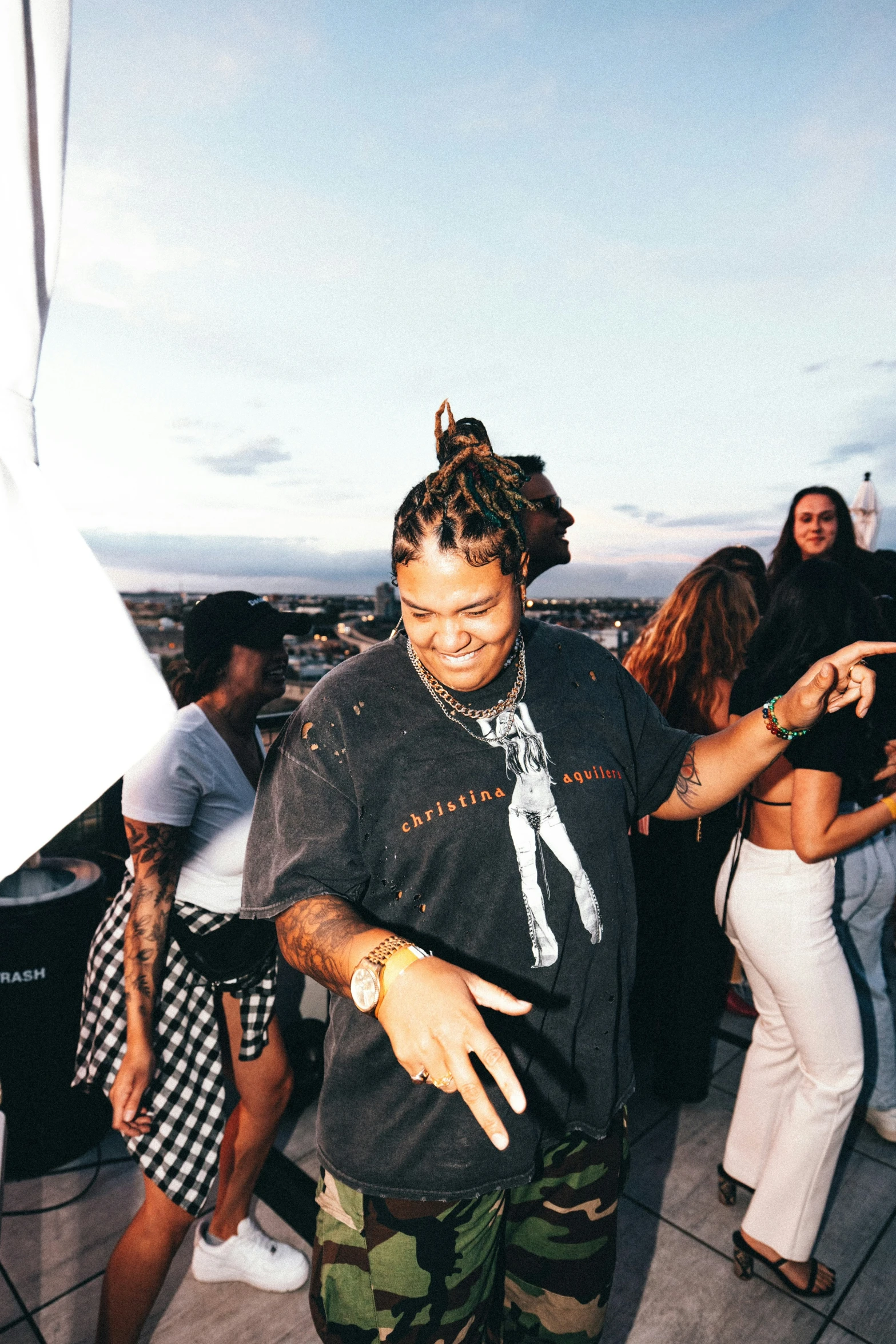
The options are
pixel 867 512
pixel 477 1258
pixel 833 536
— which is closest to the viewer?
pixel 477 1258

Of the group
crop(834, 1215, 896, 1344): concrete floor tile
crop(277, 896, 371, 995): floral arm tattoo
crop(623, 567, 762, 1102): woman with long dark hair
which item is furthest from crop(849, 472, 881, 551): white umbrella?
crop(277, 896, 371, 995): floral arm tattoo

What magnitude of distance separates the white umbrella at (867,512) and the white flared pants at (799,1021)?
6.74 meters

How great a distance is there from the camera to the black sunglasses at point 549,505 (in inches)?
104

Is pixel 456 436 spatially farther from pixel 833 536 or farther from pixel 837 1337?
pixel 833 536

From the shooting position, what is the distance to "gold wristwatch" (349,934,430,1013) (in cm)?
95

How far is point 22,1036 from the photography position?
2719 mm

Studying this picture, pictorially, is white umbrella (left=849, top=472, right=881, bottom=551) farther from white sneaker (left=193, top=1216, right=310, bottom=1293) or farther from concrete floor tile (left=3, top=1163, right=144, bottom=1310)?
concrete floor tile (left=3, top=1163, right=144, bottom=1310)

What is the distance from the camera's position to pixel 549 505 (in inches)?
105

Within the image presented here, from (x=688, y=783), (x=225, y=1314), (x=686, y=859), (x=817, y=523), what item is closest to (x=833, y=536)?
(x=817, y=523)

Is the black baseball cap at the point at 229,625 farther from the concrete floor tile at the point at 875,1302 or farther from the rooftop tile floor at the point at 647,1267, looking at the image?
the concrete floor tile at the point at 875,1302

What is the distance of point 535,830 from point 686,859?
208 cm

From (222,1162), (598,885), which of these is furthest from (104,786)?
(222,1162)

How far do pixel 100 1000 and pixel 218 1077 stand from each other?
47 cm

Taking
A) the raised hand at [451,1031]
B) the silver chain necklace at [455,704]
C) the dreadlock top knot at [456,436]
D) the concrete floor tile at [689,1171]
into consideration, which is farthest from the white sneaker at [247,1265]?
the dreadlock top knot at [456,436]
